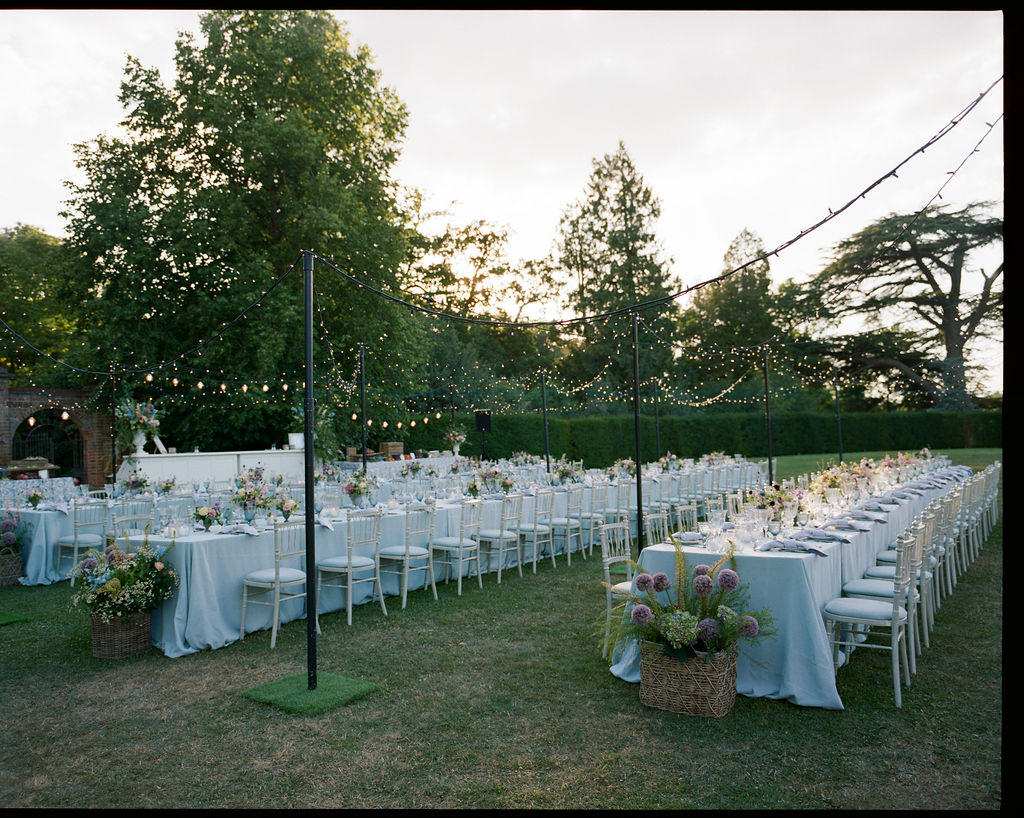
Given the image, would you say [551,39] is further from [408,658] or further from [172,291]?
[172,291]

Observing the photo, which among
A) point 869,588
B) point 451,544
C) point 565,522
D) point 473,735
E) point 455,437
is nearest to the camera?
point 473,735

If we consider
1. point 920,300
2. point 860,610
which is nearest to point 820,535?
point 860,610

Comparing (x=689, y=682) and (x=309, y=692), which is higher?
(x=689, y=682)

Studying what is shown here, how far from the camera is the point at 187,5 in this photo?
1891 millimetres

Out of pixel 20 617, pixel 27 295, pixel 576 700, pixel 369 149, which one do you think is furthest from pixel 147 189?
pixel 576 700

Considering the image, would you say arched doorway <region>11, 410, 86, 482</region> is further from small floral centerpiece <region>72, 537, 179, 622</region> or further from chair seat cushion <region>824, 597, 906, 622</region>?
chair seat cushion <region>824, 597, 906, 622</region>

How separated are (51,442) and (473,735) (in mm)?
19851

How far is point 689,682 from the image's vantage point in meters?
4.18

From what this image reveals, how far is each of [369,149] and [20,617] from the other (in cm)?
1591

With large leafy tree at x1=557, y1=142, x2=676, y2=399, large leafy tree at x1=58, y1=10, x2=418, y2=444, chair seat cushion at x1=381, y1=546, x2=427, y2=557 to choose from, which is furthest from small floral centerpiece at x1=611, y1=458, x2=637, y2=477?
large leafy tree at x1=557, y1=142, x2=676, y2=399

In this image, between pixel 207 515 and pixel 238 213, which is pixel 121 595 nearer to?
pixel 207 515

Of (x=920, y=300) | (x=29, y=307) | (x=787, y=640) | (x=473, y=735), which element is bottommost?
(x=473, y=735)

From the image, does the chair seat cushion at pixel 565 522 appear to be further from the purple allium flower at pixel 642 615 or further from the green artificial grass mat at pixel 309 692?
A: the purple allium flower at pixel 642 615

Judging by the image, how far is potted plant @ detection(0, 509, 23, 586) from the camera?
8469mm
